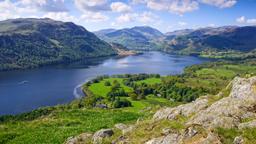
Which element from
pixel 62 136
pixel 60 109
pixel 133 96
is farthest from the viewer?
pixel 133 96

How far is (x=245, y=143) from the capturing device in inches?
1432

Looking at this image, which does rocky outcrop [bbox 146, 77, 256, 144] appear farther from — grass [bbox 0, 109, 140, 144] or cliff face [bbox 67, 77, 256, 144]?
grass [bbox 0, 109, 140, 144]

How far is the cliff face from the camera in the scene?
38.7 m

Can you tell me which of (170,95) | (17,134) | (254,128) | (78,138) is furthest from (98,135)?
(170,95)


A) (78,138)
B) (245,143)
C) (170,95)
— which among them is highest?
(245,143)

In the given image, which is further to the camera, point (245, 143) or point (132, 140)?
point (132, 140)

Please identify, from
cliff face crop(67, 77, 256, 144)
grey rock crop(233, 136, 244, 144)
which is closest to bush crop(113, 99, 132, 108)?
cliff face crop(67, 77, 256, 144)

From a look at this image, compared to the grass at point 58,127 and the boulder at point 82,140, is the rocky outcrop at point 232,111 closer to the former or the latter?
the boulder at point 82,140

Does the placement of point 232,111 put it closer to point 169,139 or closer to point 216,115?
point 216,115

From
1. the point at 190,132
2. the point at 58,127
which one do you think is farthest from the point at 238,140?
the point at 58,127

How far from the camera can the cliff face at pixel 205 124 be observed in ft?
127

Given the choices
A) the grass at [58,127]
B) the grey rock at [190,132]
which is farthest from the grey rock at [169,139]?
the grass at [58,127]

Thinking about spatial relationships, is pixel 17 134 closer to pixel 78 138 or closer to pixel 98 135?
pixel 78 138

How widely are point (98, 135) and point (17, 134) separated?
2069 inches
